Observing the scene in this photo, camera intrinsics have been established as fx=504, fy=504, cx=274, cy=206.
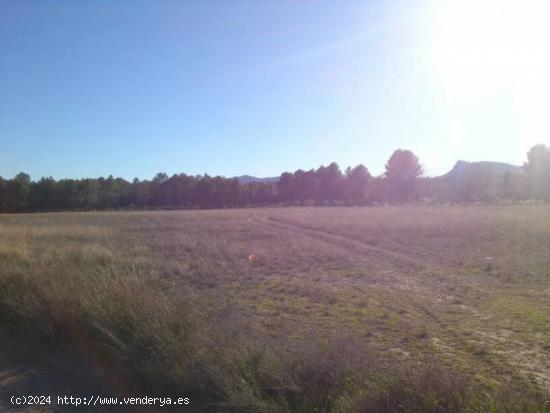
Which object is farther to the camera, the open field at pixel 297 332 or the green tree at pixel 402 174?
the green tree at pixel 402 174

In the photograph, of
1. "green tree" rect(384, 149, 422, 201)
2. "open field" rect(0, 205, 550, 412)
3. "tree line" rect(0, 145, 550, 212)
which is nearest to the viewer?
"open field" rect(0, 205, 550, 412)

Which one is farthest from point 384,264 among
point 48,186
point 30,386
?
point 48,186

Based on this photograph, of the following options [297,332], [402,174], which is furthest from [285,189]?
[297,332]

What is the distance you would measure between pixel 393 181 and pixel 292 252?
110m

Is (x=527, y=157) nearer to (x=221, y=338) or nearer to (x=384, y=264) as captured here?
(x=384, y=264)

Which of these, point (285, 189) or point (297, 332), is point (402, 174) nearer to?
point (285, 189)

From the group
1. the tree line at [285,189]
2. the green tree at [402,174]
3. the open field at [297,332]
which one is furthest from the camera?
the green tree at [402,174]

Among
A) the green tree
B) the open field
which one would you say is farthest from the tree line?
the open field

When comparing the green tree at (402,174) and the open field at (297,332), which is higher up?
the green tree at (402,174)

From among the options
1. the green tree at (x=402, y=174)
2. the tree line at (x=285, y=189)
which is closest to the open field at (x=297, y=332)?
the tree line at (x=285, y=189)

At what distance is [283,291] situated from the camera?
44.1 feet

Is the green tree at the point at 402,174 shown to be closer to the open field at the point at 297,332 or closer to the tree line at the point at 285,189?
the tree line at the point at 285,189

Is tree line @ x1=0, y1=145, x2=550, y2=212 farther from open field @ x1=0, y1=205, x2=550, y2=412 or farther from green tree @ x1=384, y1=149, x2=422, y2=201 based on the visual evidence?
open field @ x1=0, y1=205, x2=550, y2=412

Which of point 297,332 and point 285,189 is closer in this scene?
point 297,332
